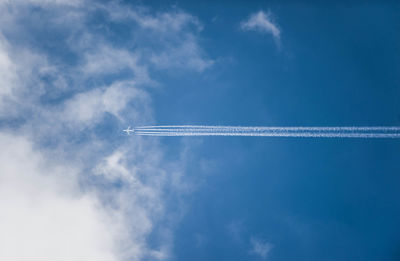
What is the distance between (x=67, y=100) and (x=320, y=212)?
78.2 meters

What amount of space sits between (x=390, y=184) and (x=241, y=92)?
154 ft

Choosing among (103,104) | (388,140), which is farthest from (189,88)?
(388,140)

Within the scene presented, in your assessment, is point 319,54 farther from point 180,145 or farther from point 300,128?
point 180,145

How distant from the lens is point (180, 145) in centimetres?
7838

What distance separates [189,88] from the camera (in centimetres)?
7975

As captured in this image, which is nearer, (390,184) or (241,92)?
(390,184)

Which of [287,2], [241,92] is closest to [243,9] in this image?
[287,2]

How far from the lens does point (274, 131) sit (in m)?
75.3

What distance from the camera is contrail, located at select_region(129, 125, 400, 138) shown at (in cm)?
7188

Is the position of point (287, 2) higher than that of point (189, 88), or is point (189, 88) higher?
point (287, 2)

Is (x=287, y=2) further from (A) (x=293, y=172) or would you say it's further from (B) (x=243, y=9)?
(A) (x=293, y=172)

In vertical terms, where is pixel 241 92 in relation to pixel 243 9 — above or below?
below

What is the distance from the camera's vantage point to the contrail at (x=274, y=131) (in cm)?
7188

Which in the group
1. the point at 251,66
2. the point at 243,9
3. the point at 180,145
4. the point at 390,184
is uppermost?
the point at 243,9
